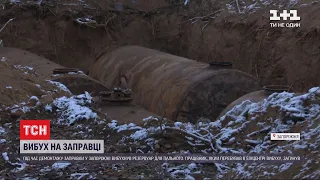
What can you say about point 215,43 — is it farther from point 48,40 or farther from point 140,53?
point 48,40

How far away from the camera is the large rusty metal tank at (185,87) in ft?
24.6

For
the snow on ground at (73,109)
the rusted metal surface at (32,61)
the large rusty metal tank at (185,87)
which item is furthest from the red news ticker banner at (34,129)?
the rusted metal surface at (32,61)

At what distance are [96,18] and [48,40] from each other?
4.73 ft

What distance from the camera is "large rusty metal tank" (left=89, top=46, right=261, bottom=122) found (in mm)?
7488

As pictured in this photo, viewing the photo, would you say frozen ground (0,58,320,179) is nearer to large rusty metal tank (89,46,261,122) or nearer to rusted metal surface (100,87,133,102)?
rusted metal surface (100,87,133,102)

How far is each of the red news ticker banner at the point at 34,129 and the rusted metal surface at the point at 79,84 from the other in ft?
6.14

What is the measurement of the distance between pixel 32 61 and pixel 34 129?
13.6ft

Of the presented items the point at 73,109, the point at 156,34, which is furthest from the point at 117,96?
the point at 156,34

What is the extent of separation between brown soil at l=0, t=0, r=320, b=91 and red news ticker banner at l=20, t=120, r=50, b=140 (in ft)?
17.6

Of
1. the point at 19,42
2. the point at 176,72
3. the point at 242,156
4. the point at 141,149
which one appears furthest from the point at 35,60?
the point at 242,156

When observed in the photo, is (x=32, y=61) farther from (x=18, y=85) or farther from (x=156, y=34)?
(x=156, y=34)

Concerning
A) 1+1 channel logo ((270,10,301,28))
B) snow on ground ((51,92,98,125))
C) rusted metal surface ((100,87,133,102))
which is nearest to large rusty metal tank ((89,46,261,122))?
rusted metal surface ((100,87,133,102))

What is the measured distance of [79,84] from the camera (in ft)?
28.4

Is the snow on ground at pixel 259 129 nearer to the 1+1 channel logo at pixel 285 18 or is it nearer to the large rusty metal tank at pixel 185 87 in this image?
the large rusty metal tank at pixel 185 87
